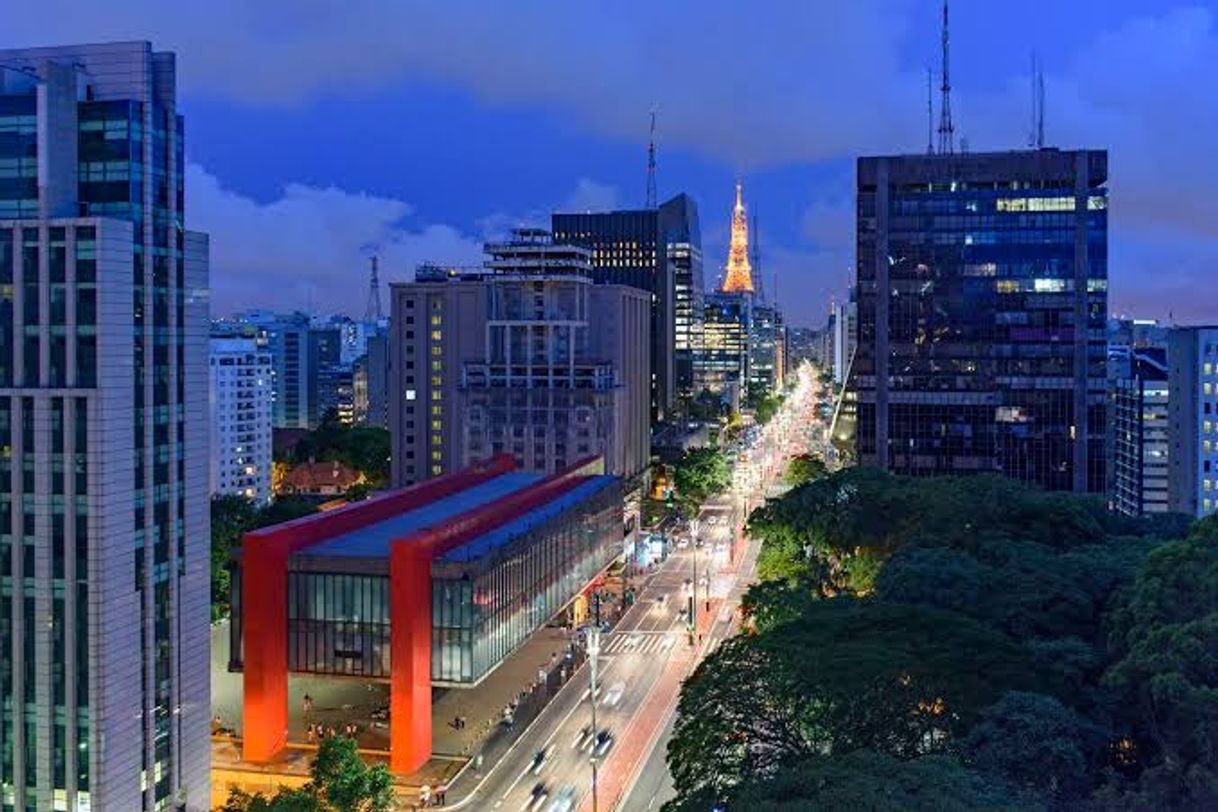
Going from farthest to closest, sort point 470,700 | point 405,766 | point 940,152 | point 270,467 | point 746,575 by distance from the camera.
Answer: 1. point 270,467
2. point 940,152
3. point 746,575
4. point 470,700
5. point 405,766

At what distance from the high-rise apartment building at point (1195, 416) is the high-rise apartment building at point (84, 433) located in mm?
98608

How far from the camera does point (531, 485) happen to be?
320 feet

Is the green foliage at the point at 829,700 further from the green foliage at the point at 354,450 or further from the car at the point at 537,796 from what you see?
the green foliage at the point at 354,450

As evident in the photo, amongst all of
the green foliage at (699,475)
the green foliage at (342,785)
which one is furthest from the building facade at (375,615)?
the green foliage at (699,475)

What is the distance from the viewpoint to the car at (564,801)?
180ft

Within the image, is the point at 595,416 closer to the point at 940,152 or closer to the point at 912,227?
Answer: the point at 912,227

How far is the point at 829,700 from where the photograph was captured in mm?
40656

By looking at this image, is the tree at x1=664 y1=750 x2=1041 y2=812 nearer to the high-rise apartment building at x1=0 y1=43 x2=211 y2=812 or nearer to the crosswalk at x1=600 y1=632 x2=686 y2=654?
the high-rise apartment building at x1=0 y1=43 x2=211 y2=812

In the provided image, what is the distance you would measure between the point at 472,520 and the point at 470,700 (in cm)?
1069

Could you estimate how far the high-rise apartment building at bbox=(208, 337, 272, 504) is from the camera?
150500mm

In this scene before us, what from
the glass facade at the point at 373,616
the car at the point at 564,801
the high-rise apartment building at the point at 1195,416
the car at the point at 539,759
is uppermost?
the high-rise apartment building at the point at 1195,416

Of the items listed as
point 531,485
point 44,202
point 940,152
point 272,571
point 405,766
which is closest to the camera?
point 44,202

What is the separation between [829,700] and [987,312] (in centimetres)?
8336

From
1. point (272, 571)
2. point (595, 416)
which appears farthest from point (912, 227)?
point (272, 571)
